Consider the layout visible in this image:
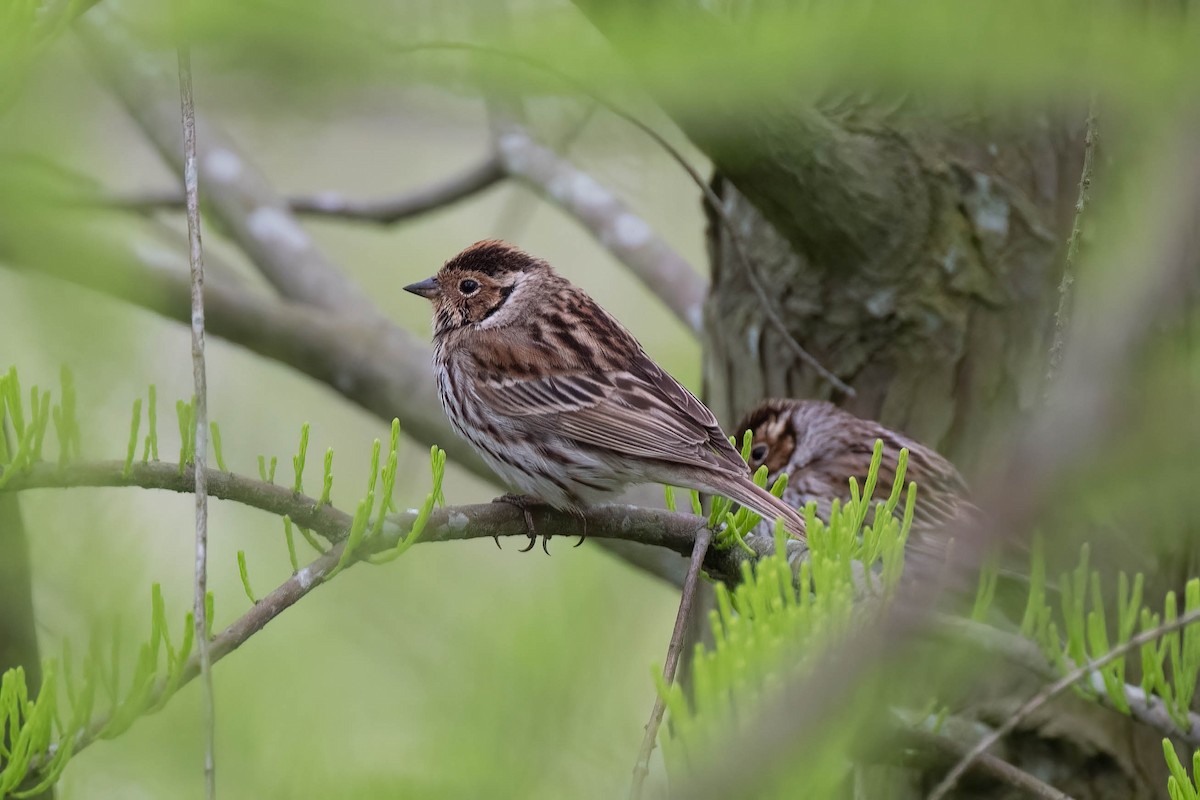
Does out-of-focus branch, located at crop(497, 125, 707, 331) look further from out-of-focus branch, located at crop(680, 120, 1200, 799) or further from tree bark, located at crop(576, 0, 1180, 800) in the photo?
out-of-focus branch, located at crop(680, 120, 1200, 799)

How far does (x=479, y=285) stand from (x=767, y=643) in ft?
10.7

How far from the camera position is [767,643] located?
1.59 metres

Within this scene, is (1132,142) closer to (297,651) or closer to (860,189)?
(860,189)

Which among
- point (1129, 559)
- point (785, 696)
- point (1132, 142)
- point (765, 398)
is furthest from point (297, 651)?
point (785, 696)

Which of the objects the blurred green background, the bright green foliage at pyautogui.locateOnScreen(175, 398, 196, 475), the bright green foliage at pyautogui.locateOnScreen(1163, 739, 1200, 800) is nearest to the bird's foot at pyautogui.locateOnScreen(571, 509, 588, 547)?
the blurred green background

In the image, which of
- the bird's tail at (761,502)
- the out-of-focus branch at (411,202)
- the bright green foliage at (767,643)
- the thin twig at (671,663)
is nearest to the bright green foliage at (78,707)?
the thin twig at (671,663)

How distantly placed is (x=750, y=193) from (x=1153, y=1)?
1.29 m

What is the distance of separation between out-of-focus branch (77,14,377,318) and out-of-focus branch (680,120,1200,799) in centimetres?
364

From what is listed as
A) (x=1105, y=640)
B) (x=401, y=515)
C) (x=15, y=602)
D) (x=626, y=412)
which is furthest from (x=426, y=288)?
(x=1105, y=640)

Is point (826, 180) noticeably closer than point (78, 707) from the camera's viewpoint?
No

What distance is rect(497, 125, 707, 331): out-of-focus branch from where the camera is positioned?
5.18 metres

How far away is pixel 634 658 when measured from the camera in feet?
18.3

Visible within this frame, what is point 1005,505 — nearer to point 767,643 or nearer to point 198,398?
point 767,643

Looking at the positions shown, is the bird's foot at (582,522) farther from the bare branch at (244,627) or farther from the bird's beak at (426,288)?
the bird's beak at (426,288)
